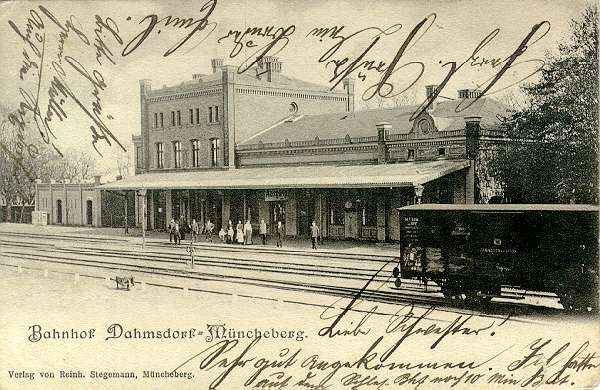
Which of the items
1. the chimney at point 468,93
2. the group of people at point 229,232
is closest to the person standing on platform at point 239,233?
the group of people at point 229,232

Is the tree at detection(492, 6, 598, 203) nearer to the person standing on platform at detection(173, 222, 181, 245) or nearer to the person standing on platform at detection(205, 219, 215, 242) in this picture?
the person standing on platform at detection(205, 219, 215, 242)

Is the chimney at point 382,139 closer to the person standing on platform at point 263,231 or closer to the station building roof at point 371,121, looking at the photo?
the station building roof at point 371,121

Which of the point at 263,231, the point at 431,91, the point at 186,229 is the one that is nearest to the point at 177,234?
the point at 186,229

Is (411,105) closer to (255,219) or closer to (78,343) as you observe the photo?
(255,219)

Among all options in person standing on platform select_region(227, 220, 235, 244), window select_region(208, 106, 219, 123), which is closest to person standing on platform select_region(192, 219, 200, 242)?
person standing on platform select_region(227, 220, 235, 244)

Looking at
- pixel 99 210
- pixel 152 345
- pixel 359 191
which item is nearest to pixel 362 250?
pixel 359 191
